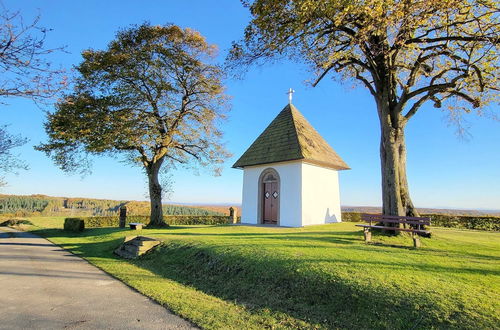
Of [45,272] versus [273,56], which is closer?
[45,272]

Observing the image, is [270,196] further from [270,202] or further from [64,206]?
[64,206]

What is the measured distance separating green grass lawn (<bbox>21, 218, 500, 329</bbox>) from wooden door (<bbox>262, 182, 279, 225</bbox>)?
866 centimetres

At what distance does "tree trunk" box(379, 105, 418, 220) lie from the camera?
11695 mm

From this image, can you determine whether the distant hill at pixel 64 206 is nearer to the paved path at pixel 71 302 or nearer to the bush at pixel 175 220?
→ the bush at pixel 175 220

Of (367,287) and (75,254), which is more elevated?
(367,287)

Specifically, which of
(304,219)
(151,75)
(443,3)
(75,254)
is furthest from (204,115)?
(443,3)

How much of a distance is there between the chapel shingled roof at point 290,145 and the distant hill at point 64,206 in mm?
17300

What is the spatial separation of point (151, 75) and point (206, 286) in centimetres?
1521

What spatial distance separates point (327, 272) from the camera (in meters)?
6.54

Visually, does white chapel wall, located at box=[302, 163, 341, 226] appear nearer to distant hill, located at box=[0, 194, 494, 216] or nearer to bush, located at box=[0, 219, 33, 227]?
distant hill, located at box=[0, 194, 494, 216]

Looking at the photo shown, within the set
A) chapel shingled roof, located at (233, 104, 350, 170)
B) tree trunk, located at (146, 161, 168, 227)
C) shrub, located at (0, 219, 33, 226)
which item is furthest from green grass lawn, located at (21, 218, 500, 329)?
shrub, located at (0, 219, 33, 226)

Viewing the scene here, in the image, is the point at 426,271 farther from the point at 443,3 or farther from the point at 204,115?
the point at 204,115

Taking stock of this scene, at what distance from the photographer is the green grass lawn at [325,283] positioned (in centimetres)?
493

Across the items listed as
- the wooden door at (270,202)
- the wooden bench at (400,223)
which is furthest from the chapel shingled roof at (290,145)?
the wooden bench at (400,223)
